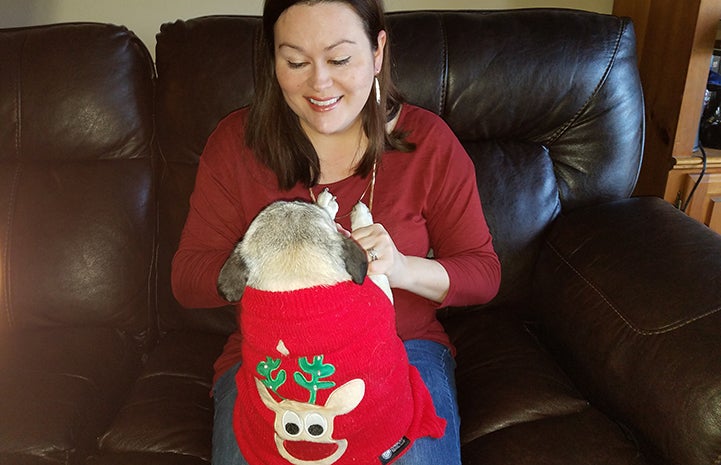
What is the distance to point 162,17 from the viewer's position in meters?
2.52

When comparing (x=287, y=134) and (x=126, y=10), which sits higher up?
(x=126, y=10)

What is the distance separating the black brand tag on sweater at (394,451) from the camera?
127 cm

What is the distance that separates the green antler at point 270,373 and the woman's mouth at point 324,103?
649mm

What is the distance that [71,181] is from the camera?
6.57 feet

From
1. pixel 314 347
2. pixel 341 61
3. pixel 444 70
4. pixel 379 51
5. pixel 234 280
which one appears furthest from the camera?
pixel 444 70

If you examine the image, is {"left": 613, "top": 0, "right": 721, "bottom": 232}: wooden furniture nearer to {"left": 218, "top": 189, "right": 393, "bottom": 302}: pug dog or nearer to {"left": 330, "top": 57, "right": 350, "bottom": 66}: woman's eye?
{"left": 330, "top": 57, "right": 350, "bottom": 66}: woman's eye

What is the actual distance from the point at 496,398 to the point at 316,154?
80cm

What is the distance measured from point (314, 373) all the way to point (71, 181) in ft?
4.20

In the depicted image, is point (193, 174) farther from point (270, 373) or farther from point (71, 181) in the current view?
point (270, 373)

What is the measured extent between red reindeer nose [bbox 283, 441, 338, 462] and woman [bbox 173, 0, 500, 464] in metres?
0.35

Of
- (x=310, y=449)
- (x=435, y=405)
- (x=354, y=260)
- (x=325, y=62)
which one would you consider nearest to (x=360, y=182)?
(x=325, y=62)

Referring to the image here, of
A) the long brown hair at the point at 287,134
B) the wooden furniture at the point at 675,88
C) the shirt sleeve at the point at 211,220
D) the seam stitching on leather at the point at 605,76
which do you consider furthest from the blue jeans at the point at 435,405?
the wooden furniture at the point at 675,88

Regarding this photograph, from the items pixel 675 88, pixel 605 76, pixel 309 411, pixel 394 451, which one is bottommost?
pixel 394 451

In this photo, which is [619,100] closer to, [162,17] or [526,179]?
[526,179]
